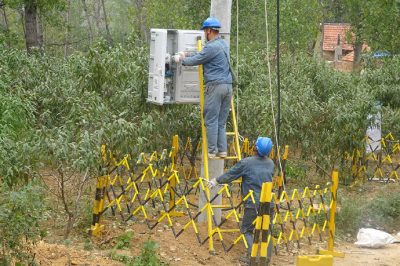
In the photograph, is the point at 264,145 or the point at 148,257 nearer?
the point at 148,257

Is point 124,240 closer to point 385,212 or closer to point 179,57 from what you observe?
point 179,57

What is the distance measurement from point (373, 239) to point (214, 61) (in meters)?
3.77

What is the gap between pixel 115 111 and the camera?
42.3 ft

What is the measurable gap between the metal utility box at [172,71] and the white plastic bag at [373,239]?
337 cm

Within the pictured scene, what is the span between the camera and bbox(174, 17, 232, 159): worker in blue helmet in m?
11.0

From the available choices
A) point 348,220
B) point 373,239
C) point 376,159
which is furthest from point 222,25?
point 376,159

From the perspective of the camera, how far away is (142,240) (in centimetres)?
1107

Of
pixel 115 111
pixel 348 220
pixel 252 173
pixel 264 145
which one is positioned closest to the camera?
pixel 264 145

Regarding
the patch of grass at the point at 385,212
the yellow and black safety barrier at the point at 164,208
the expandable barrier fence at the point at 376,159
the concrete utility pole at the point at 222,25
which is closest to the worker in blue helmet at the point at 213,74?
the concrete utility pole at the point at 222,25

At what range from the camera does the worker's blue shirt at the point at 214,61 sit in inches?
432

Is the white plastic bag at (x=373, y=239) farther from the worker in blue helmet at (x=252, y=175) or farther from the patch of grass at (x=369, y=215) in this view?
the worker in blue helmet at (x=252, y=175)

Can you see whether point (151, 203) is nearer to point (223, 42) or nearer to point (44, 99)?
point (44, 99)

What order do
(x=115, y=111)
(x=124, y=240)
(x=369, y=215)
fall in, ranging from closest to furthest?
(x=124, y=240) → (x=115, y=111) → (x=369, y=215)

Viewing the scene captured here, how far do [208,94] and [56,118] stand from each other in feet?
11.2
